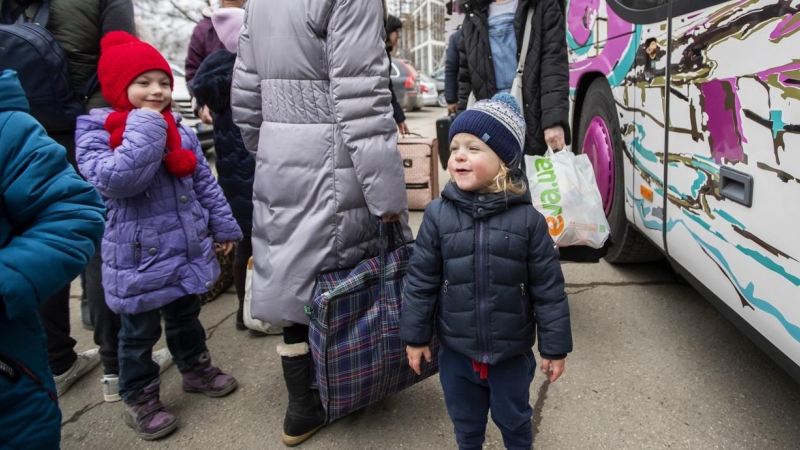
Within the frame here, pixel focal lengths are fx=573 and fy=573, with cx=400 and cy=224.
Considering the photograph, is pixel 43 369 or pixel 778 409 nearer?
pixel 43 369

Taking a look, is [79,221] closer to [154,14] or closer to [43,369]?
[43,369]

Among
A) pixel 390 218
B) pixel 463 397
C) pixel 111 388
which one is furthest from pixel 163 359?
pixel 463 397

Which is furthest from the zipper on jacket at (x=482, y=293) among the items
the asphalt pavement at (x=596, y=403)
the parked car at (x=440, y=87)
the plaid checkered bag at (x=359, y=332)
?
the parked car at (x=440, y=87)

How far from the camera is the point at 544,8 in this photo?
2.84 m

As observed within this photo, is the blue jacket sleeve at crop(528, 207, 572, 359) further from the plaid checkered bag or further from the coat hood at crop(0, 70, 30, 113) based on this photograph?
the coat hood at crop(0, 70, 30, 113)

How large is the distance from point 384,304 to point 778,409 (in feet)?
5.15

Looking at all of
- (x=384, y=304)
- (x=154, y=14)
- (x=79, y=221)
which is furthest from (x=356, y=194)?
(x=154, y=14)

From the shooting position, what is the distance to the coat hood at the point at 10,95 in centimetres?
135

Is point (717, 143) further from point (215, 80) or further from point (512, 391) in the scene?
point (215, 80)

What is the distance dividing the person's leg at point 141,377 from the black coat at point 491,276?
1.23 metres

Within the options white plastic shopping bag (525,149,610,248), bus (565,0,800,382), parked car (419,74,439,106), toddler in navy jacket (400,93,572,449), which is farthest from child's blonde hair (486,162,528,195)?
parked car (419,74,439,106)

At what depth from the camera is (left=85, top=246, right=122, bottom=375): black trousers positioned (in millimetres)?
2592

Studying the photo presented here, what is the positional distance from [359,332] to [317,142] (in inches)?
27.1

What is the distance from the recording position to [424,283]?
1755 mm
